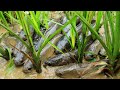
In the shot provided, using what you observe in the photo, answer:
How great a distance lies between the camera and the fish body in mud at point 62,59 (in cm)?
124

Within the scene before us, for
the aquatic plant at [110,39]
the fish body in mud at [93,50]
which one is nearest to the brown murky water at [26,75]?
the fish body in mud at [93,50]

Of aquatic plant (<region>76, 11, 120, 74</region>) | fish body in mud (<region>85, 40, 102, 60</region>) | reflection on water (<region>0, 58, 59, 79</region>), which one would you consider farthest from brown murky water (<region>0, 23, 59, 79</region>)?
aquatic plant (<region>76, 11, 120, 74</region>)

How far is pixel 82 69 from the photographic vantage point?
1137 mm

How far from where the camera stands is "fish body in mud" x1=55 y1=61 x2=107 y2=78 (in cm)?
109

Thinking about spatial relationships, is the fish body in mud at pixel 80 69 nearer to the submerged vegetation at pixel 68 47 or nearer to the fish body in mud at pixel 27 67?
the submerged vegetation at pixel 68 47

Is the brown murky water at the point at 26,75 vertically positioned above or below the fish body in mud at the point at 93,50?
below

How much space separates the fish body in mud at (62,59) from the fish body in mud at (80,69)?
6 centimetres

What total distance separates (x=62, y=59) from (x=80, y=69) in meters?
0.15

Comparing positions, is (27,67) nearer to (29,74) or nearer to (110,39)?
(29,74)

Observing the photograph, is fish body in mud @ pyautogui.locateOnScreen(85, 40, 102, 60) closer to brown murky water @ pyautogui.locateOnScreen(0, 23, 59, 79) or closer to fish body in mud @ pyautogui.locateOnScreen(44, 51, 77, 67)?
fish body in mud @ pyautogui.locateOnScreen(44, 51, 77, 67)
